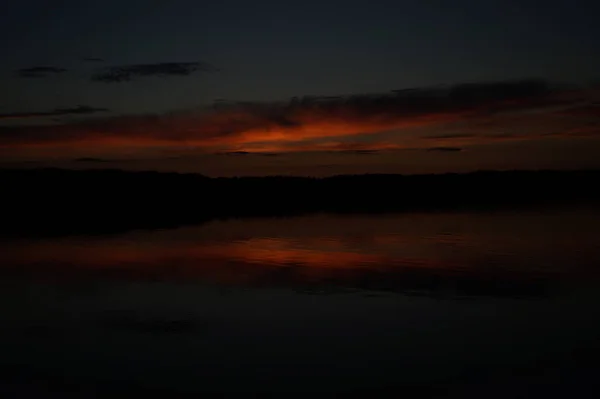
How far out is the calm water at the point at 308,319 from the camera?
6730 millimetres

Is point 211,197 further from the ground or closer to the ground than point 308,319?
further from the ground

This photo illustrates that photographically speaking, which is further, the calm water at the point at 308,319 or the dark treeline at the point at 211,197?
the dark treeline at the point at 211,197

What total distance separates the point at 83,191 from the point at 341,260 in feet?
89.5

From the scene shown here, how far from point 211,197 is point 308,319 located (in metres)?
36.4

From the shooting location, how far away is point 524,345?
7.67 meters

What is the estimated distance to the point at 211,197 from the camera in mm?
44844

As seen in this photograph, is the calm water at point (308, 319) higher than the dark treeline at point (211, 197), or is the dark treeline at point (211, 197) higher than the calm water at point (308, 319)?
the dark treeline at point (211, 197)

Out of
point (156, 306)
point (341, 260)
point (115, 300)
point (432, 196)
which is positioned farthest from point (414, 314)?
point (432, 196)

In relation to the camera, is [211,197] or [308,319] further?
[211,197]

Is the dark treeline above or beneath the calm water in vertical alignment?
above

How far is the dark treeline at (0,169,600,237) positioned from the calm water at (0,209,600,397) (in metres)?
10.4

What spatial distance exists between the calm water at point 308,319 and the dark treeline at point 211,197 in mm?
10385

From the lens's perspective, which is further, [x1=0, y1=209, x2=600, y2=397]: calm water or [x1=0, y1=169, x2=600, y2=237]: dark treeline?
[x1=0, y1=169, x2=600, y2=237]: dark treeline

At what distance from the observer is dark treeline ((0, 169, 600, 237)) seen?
28891 mm
